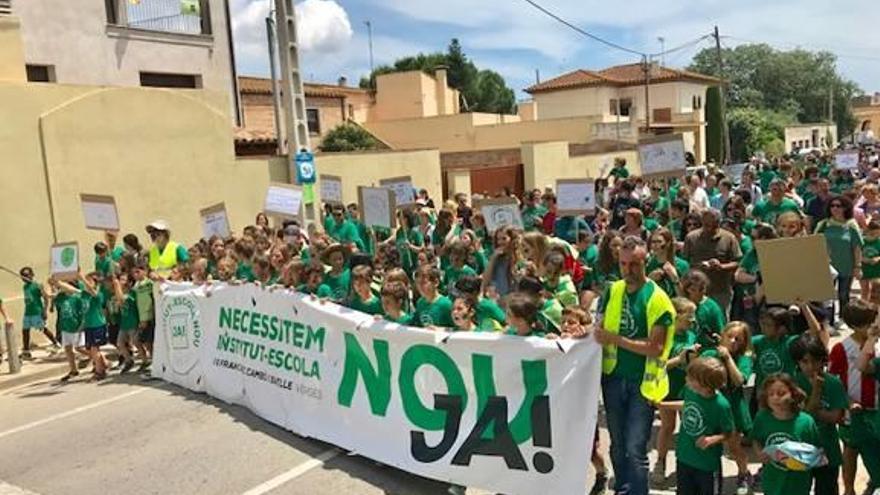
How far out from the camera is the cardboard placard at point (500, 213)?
997cm

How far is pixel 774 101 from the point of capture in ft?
320

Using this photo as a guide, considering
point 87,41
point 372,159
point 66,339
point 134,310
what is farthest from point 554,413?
point 87,41

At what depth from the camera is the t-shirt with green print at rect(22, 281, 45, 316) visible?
11844mm

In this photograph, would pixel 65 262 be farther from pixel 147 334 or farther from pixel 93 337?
pixel 147 334

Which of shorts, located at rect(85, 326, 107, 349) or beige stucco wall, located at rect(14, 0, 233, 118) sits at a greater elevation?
beige stucco wall, located at rect(14, 0, 233, 118)

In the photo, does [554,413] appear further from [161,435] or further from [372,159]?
[372,159]

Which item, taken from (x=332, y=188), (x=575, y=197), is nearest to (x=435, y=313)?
(x=575, y=197)

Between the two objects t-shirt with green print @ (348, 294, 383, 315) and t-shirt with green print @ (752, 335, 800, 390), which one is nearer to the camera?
t-shirt with green print @ (752, 335, 800, 390)

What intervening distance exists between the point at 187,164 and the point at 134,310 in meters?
6.15

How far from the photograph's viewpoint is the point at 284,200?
1118 cm

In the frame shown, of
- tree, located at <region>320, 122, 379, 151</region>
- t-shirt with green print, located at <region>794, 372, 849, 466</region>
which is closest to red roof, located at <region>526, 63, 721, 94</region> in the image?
tree, located at <region>320, 122, 379, 151</region>

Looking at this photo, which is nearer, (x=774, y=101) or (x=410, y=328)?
(x=410, y=328)

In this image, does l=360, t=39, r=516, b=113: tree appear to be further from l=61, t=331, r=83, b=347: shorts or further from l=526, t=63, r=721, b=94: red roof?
l=61, t=331, r=83, b=347: shorts

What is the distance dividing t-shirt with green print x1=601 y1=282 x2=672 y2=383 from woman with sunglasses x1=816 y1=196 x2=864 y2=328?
4.43 meters
